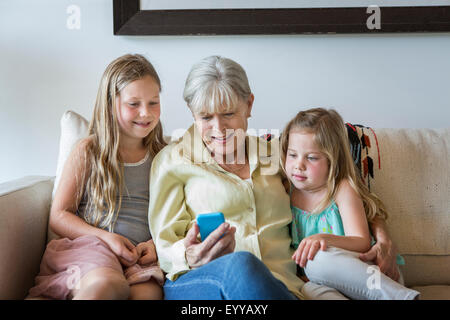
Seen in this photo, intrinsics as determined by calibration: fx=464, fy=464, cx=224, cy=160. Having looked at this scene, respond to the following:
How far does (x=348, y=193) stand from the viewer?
50.3 inches

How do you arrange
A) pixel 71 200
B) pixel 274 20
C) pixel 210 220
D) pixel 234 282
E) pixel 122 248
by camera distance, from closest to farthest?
pixel 234 282 → pixel 210 220 → pixel 122 248 → pixel 71 200 → pixel 274 20

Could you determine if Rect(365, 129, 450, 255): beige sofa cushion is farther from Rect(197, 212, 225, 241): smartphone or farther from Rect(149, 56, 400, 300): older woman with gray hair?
Rect(197, 212, 225, 241): smartphone

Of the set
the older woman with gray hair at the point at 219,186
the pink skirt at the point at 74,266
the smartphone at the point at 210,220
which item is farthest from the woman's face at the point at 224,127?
the pink skirt at the point at 74,266

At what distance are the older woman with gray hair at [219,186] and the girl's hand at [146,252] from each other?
62 millimetres

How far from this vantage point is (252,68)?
1.73m

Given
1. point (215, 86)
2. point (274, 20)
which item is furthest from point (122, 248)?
point (274, 20)

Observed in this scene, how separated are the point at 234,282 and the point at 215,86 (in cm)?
52

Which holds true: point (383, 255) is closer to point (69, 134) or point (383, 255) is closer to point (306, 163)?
point (306, 163)

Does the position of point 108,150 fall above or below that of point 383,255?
above

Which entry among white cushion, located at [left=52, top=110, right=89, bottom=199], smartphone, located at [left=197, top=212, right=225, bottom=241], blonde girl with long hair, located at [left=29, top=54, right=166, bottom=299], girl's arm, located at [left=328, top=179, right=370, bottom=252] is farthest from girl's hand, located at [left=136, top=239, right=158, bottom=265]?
girl's arm, located at [left=328, top=179, right=370, bottom=252]
